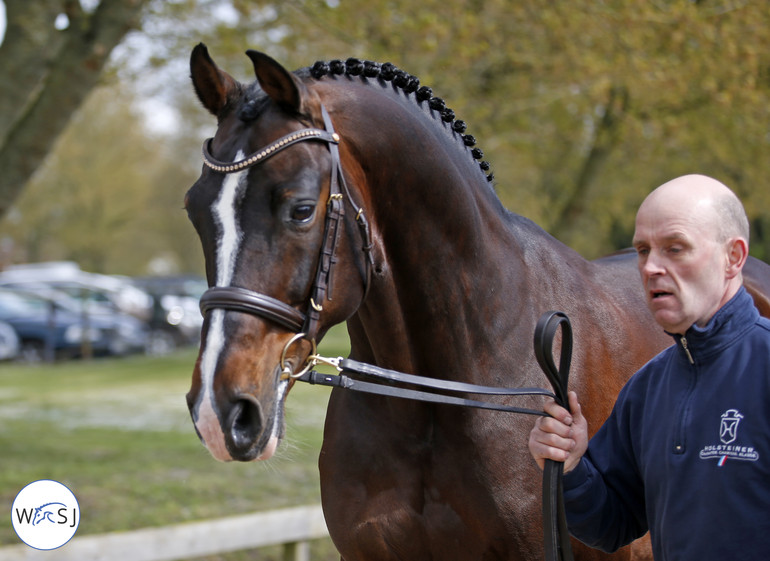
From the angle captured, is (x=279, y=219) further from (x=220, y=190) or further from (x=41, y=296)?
(x=41, y=296)

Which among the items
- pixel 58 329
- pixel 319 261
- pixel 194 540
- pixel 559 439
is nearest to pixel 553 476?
Result: pixel 559 439

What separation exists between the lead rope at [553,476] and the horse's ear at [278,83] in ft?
3.00

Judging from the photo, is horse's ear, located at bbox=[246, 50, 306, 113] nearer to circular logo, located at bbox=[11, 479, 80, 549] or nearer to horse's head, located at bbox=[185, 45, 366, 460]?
horse's head, located at bbox=[185, 45, 366, 460]

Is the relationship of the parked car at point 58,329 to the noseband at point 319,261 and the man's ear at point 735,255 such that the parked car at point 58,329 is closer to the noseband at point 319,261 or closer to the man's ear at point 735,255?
the noseband at point 319,261

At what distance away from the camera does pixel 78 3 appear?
641 cm

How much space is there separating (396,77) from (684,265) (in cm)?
136

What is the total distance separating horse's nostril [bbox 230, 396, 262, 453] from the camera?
215 centimetres

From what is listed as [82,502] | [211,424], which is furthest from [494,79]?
Result: [211,424]

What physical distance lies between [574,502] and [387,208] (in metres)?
1.04

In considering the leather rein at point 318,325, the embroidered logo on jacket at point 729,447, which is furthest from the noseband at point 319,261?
the embroidered logo on jacket at point 729,447

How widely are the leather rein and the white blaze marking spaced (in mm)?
36

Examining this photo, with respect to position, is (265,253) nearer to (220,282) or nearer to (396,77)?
(220,282)

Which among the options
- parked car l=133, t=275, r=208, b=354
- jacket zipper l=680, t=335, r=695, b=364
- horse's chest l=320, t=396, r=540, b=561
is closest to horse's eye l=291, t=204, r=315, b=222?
horse's chest l=320, t=396, r=540, b=561

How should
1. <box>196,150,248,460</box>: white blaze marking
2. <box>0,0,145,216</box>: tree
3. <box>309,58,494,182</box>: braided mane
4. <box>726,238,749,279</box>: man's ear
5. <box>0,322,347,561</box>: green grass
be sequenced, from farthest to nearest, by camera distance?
1. <box>0,322,347,561</box>: green grass
2. <box>0,0,145,216</box>: tree
3. <box>309,58,494,182</box>: braided mane
4. <box>196,150,248,460</box>: white blaze marking
5. <box>726,238,749,279</box>: man's ear
